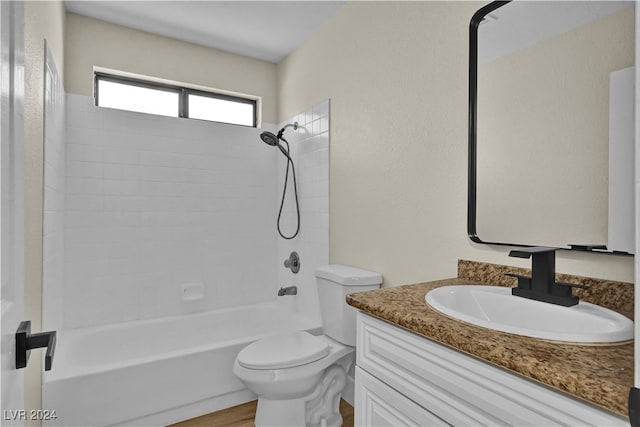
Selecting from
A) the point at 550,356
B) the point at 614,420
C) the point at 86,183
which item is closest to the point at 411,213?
the point at 550,356

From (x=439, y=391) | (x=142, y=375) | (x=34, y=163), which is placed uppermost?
(x=34, y=163)

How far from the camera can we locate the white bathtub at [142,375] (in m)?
1.74

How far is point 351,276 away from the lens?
6.34 ft

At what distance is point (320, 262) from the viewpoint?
256 centimetres

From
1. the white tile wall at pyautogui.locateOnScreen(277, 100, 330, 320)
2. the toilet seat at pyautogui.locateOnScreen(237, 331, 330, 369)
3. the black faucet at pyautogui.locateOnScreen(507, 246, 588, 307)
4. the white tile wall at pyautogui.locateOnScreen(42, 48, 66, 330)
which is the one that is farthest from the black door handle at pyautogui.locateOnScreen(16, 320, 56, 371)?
the white tile wall at pyautogui.locateOnScreen(277, 100, 330, 320)

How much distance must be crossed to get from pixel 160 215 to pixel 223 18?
1.47 metres

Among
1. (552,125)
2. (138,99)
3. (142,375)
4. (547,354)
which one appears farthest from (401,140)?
(138,99)

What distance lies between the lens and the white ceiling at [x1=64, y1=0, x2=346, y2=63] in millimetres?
2318

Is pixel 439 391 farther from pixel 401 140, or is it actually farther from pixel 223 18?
pixel 223 18

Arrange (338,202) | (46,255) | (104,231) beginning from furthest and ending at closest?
(104,231) < (338,202) < (46,255)

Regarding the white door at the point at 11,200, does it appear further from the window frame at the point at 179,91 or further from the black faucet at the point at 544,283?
the window frame at the point at 179,91

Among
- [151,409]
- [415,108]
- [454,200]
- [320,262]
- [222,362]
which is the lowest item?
[151,409]

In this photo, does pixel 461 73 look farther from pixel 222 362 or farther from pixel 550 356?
pixel 222 362

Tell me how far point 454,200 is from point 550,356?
3.06ft
